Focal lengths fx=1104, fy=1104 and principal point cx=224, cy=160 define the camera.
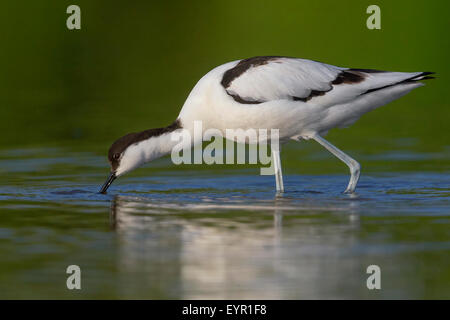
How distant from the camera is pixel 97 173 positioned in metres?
14.4

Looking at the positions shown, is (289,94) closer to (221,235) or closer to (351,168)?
(351,168)

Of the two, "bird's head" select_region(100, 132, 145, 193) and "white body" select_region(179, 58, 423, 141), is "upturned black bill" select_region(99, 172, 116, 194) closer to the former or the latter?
"bird's head" select_region(100, 132, 145, 193)

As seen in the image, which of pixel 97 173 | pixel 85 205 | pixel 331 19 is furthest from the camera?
pixel 331 19

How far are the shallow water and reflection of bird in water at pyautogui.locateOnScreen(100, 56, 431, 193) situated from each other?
2.44ft

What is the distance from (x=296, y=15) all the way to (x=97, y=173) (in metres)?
13.2

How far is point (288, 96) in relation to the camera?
491 inches

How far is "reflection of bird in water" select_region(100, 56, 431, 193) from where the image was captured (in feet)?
40.7

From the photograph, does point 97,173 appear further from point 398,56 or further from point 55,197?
point 398,56

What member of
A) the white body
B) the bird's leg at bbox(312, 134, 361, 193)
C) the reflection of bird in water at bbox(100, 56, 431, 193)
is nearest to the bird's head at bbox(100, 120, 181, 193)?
the reflection of bird in water at bbox(100, 56, 431, 193)

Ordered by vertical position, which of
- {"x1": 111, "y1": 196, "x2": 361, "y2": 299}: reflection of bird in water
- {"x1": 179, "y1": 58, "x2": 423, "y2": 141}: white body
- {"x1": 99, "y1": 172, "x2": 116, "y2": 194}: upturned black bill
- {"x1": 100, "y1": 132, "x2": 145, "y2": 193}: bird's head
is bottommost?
{"x1": 111, "y1": 196, "x2": 361, "y2": 299}: reflection of bird in water

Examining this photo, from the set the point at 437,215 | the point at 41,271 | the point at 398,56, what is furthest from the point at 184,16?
the point at 41,271

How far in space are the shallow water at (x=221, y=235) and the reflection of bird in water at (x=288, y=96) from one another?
0.74 metres

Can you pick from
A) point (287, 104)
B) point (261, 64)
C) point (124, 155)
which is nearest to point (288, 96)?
point (287, 104)

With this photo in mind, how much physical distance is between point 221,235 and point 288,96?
2.91 m
